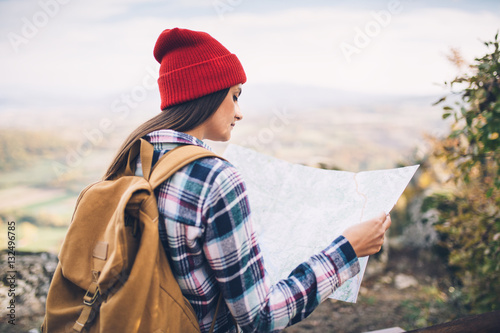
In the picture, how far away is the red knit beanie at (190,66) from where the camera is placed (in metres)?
1.14

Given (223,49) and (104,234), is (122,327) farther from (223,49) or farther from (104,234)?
(223,49)

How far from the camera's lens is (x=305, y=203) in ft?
4.24

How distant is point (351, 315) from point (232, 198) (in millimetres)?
2750

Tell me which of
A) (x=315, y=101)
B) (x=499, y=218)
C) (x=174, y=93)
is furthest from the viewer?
(x=315, y=101)

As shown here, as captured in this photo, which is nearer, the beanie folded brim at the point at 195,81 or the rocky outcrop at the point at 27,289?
the beanie folded brim at the point at 195,81

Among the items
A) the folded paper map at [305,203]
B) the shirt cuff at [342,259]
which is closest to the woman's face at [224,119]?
the folded paper map at [305,203]


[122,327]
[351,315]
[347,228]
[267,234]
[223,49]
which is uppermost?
[223,49]

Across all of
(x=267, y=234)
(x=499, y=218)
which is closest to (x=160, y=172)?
(x=267, y=234)

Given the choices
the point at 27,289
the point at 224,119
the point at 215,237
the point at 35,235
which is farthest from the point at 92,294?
the point at 35,235

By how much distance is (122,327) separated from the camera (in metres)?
0.87

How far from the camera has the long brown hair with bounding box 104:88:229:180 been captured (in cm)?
109

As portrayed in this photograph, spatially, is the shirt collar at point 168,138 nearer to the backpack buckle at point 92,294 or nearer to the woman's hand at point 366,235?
the backpack buckle at point 92,294

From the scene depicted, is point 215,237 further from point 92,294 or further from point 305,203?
point 305,203

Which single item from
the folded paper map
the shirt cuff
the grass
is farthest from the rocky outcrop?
the shirt cuff
